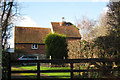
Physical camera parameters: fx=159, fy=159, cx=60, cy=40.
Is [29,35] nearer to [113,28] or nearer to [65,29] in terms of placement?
[65,29]

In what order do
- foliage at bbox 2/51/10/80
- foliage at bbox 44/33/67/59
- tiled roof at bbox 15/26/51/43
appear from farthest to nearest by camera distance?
tiled roof at bbox 15/26/51/43, foliage at bbox 44/33/67/59, foliage at bbox 2/51/10/80

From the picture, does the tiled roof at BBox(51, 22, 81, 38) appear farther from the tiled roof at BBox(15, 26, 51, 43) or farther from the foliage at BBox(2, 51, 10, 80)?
the foliage at BBox(2, 51, 10, 80)

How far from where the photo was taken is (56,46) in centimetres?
2148

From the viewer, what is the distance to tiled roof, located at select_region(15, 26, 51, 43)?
30.7m

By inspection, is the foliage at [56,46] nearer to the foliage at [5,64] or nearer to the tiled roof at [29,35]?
the tiled roof at [29,35]

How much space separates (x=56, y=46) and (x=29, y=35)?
11.5 m

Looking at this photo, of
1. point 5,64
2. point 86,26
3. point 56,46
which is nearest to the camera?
point 5,64

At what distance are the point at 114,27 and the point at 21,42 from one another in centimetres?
2562

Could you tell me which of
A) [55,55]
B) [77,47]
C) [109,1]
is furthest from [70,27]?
[109,1]

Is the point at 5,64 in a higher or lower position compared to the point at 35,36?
lower

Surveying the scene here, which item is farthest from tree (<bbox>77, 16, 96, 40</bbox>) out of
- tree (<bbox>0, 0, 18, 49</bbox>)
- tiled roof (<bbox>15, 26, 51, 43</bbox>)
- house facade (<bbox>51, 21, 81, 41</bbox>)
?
tree (<bbox>0, 0, 18, 49</bbox>)

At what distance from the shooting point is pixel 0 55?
21.0 feet

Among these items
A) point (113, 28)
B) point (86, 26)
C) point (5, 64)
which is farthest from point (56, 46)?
point (113, 28)

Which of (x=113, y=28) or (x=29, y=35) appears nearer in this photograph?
(x=113, y=28)
